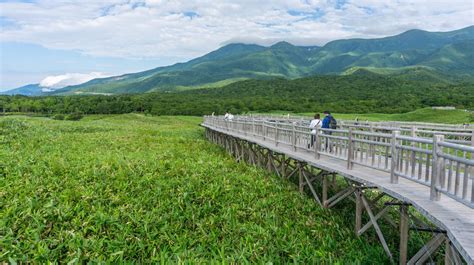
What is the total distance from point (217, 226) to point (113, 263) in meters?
3.46

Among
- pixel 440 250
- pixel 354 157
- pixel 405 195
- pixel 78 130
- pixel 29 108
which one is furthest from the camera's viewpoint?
pixel 29 108

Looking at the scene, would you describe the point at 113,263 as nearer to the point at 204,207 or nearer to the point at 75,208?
the point at 75,208

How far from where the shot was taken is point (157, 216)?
11578 mm

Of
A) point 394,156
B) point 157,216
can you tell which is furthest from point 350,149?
point 157,216

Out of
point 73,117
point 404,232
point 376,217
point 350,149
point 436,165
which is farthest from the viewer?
point 73,117

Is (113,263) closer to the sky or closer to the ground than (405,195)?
closer to the ground

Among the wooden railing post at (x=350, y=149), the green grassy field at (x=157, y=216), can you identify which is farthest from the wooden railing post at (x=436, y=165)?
the wooden railing post at (x=350, y=149)

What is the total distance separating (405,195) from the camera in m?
7.61

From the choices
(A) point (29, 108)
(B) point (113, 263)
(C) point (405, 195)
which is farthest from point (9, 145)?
(A) point (29, 108)

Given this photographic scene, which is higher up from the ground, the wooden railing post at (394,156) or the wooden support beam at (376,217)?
the wooden railing post at (394,156)

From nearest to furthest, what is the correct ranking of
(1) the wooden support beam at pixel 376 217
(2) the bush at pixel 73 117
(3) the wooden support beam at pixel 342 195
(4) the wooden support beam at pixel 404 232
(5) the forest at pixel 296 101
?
(4) the wooden support beam at pixel 404 232, (1) the wooden support beam at pixel 376 217, (3) the wooden support beam at pixel 342 195, (2) the bush at pixel 73 117, (5) the forest at pixel 296 101

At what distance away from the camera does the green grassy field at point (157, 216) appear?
30.9 ft

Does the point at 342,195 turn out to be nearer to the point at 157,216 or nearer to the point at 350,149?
the point at 350,149

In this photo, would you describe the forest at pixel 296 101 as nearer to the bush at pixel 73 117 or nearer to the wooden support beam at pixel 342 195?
the bush at pixel 73 117
